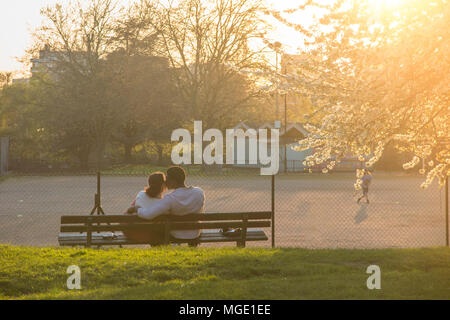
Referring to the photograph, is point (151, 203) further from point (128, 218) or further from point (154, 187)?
point (128, 218)

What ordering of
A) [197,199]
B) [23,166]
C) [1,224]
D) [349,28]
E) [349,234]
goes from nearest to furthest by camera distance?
[349,28] < [197,199] < [349,234] < [1,224] < [23,166]

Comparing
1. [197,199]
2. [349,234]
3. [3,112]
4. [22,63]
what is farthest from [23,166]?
[197,199]

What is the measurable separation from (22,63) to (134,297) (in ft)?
158

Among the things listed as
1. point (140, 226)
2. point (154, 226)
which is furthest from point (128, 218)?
point (154, 226)

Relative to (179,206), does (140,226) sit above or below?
below

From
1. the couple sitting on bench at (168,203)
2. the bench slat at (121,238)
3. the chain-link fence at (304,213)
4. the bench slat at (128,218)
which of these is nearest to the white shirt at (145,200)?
the couple sitting on bench at (168,203)

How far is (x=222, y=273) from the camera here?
7.41 meters

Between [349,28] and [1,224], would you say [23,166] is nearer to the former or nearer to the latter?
[1,224]

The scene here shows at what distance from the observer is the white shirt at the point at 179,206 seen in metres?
8.87

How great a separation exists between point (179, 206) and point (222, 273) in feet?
6.09

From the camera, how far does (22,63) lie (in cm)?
5084

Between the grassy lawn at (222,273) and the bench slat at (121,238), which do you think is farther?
the bench slat at (121,238)

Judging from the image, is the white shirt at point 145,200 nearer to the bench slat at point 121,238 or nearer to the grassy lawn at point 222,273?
the bench slat at point 121,238

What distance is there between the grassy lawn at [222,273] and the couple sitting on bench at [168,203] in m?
0.27
